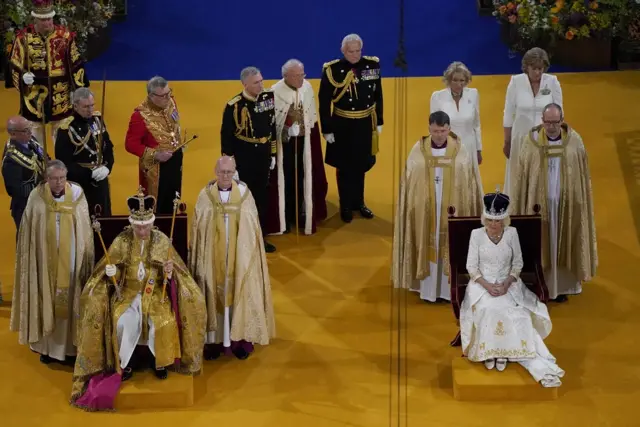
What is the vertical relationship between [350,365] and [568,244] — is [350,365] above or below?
below

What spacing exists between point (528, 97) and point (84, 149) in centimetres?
361

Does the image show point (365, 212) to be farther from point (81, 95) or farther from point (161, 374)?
point (161, 374)

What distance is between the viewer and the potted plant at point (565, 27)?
1608cm

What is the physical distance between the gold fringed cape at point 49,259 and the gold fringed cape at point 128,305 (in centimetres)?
32

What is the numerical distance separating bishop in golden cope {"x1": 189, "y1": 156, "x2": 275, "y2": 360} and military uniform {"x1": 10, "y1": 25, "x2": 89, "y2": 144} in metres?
3.08

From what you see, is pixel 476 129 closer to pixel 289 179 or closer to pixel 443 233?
pixel 443 233

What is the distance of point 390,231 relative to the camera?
13.5 m

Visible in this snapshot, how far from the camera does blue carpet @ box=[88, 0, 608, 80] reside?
54.8ft

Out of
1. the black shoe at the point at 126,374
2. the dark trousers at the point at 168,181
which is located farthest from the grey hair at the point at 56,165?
the dark trousers at the point at 168,181

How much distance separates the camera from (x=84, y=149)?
1193 centimetres

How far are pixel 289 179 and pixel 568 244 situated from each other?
273 cm

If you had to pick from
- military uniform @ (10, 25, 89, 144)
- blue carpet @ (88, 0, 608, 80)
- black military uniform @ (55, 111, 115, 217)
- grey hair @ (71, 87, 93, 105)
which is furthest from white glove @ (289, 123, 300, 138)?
blue carpet @ (88, 0, 608, 80)

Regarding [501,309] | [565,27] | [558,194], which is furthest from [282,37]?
[501,309]

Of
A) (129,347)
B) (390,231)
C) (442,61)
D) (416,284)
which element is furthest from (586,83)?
(129,347)
